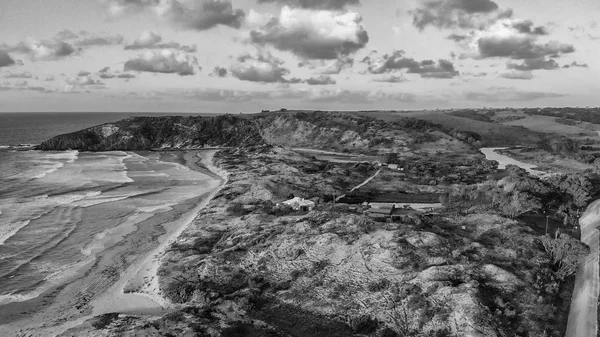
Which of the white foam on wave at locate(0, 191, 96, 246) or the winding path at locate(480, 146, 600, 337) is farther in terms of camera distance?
the white foam on wave at locate(0, 191, 96, 246)

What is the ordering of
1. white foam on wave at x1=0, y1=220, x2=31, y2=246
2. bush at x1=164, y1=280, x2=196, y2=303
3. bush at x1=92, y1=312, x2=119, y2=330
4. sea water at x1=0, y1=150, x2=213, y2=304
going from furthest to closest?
white foam on wave at x1=0, y1=220, x2=31, y2=246, sea water at x1=0, y1=150, x2=213, y2=304, bush at x1=164, y1=280, x2=196, y2=303, bush at x1=92, y1=312, x2=119, y2=330

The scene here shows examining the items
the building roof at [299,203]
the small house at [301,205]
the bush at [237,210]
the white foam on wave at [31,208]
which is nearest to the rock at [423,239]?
the small house at [301,205]

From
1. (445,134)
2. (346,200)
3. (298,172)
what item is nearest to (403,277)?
(346,200)

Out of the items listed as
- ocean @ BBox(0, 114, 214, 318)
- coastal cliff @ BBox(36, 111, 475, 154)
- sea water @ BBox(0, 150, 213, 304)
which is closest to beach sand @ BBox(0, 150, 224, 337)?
ocean @ BBox(0, 114, 214, 318)

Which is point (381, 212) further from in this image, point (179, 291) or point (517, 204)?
point (179, 291)

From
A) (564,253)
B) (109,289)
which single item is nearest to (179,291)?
(109,289)

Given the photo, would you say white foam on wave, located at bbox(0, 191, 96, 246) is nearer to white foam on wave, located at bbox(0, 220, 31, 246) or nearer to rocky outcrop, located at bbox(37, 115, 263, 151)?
white foam on wave, located at bbox(0, 220, 31, 246)

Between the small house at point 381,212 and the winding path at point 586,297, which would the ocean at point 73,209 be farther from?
the winding path at point 586,297
